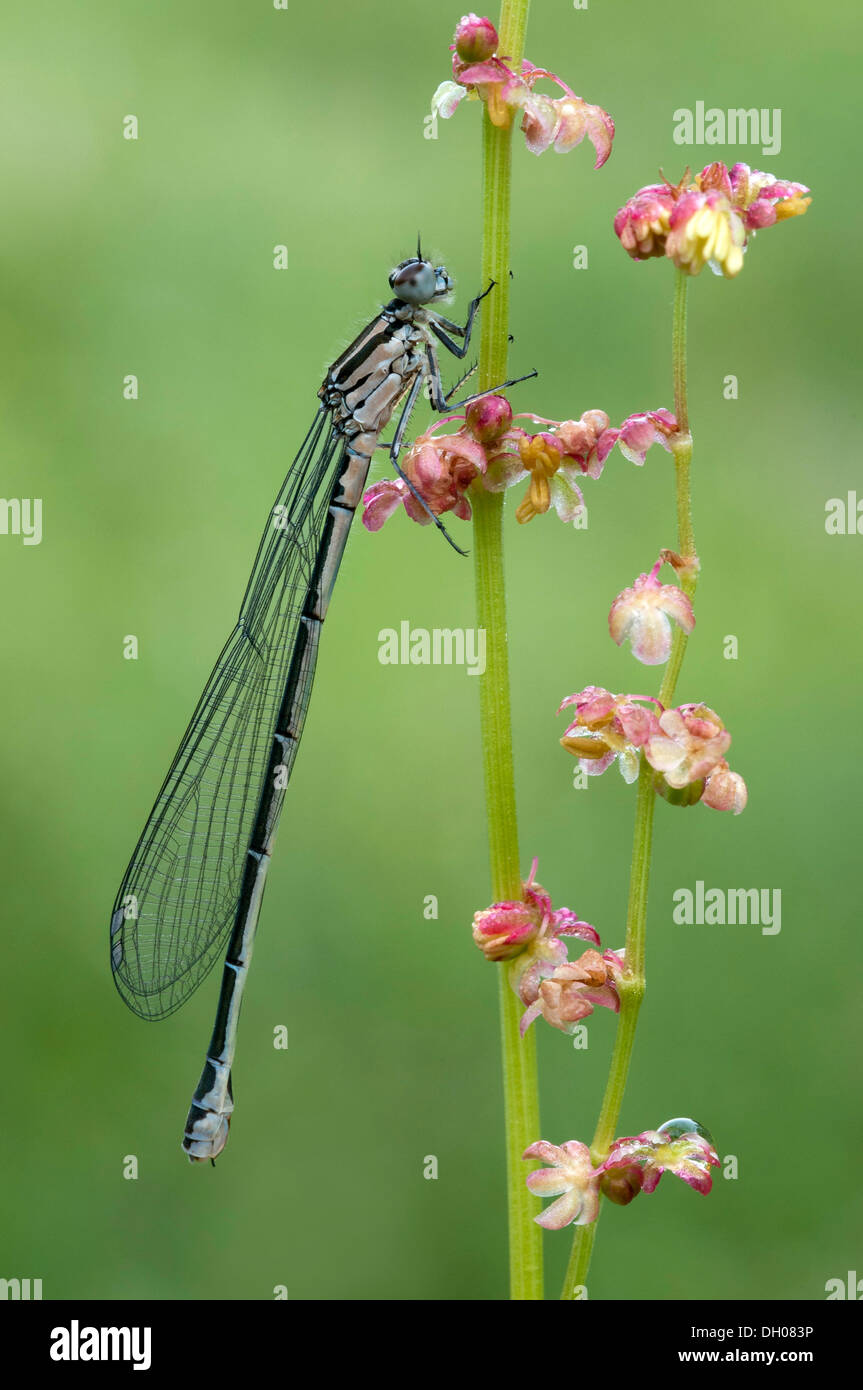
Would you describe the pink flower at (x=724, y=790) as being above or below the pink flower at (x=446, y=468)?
below

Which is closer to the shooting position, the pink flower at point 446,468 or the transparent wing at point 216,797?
the pink flower at point 446,468

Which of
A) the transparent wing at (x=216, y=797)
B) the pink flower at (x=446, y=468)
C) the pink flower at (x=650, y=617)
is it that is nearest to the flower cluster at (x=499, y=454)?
the pink flower at (x=446, y=468)

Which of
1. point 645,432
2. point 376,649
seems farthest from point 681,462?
point 376,649

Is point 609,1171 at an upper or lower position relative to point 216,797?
lower

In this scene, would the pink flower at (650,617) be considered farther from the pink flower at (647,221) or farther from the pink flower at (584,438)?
the pink flower at (647,221)

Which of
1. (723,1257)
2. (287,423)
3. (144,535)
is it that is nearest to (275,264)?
(287,423)

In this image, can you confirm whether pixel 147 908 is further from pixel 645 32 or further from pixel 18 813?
pixel 645 32

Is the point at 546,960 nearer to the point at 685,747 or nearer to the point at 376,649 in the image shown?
the point at 685,747
